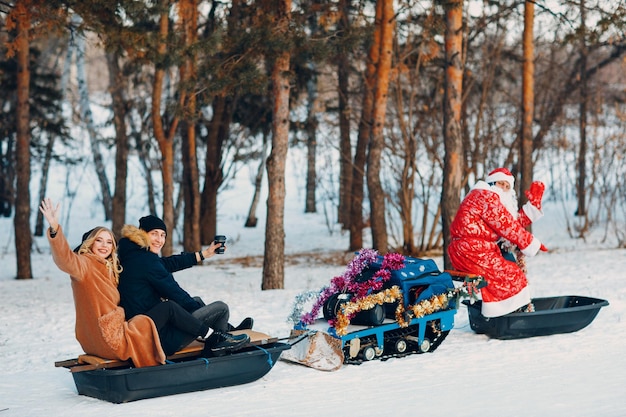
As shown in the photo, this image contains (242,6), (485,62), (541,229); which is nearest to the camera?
(242,6)

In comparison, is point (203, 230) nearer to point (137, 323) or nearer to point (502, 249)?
point (502, 249)

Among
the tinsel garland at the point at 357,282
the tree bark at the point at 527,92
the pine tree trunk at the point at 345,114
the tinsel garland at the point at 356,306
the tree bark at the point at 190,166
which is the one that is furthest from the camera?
the pine tree trunk at the point at 345,114

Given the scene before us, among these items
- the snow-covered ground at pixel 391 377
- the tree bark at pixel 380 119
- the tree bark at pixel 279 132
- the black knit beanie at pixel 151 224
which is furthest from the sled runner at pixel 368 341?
the tree bark at pixel 380 119

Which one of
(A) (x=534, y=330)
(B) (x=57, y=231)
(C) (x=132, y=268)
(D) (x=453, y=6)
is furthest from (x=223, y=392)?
(D) (x=453, y=6)

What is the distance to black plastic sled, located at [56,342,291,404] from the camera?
686 centimetres

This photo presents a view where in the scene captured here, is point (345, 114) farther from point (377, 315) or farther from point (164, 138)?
point (377, 315)

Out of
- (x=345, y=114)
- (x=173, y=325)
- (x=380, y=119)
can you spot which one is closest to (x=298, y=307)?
(x=173, y=325)

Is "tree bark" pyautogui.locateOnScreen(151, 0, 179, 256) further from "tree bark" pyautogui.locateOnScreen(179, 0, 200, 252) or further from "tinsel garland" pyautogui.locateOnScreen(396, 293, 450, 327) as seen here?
"tinsel garland" pyautogui.locateOnScreen(396, 293, 450, 327)

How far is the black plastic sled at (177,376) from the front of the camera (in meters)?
6.86

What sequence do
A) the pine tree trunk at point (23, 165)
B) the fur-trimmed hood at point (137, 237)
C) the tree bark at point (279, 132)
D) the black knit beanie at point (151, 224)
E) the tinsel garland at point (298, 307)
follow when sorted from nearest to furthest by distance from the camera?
the fur-trimmed hood at point (137, 237) < the black knit beanie at point (151, 224) < the tinsel garland at point (298, 307) < the tree bark at point (279, 132) < the pine tree trunk at point (23, 165)

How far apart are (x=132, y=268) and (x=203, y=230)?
17.9 meters

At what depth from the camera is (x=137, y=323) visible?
276 inches

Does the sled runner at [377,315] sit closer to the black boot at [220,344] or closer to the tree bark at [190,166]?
the black boot at [220,344]

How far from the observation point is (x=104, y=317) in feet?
22.6
